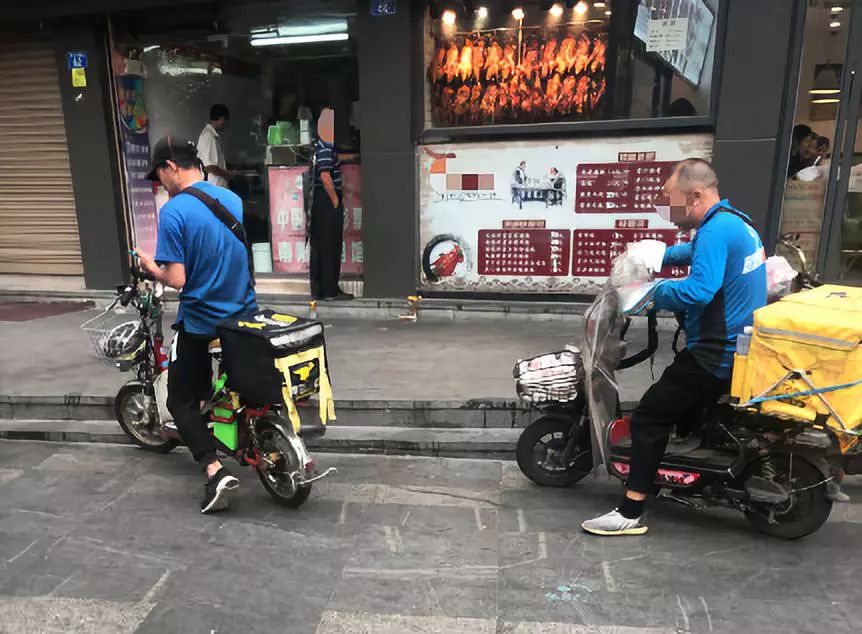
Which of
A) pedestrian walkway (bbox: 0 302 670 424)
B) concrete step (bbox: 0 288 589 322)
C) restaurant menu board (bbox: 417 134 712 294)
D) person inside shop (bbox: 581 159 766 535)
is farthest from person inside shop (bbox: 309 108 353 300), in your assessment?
person inside shop (bbox: 581 159 766 535)

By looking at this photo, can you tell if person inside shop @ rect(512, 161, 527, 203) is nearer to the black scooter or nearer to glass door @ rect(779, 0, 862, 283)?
glass door @ rect(779, 0, 862, 283)

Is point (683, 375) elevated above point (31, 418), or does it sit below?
above

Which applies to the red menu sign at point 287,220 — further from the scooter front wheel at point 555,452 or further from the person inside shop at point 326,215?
the scooter front wheel at point 555,452

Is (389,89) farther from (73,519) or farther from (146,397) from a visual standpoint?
(73,519)

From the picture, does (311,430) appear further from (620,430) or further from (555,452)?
(620,430)

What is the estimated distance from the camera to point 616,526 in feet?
11.1

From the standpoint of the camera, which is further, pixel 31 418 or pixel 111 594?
pixel 31 418

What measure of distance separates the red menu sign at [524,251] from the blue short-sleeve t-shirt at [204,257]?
415 centimetres

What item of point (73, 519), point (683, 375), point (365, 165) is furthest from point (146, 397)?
point (365, 165)

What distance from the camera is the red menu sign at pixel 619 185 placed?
6.90 meters

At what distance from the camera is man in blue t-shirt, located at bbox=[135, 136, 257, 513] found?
346cm

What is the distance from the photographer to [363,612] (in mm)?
2799

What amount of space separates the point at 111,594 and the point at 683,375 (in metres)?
3.04

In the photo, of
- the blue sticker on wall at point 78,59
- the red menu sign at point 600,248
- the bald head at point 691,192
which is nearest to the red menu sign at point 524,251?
the red menu sign at point 600,248
